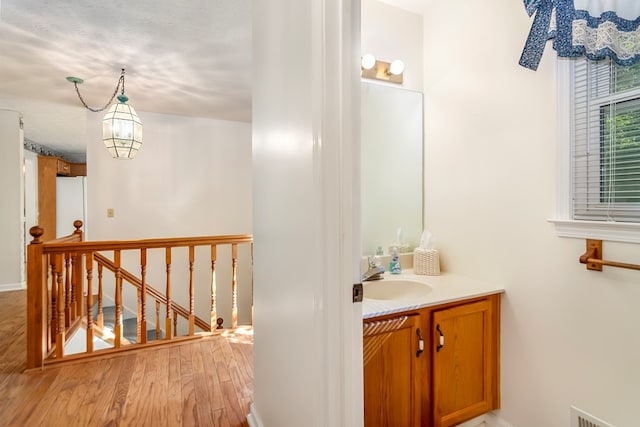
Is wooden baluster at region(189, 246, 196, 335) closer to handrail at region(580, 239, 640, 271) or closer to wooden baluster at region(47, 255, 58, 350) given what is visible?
wooden baluster at region(47, 255, 58, 350)

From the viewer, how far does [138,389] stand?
200cm

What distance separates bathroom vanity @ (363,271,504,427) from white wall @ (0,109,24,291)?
492 centimetres

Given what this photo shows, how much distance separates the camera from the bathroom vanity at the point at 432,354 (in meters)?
1.27

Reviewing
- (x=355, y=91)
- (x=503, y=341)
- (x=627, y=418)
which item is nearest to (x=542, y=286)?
(x=503, y=341)

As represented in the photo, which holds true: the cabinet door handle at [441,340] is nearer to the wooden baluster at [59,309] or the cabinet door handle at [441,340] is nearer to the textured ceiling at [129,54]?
the textured ceiling at [129,54]

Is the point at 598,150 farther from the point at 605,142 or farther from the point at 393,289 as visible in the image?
the point at 393,289

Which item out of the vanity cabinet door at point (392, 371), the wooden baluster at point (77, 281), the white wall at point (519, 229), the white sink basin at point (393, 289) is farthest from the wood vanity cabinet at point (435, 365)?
the wooden baluster at point (77, 281)

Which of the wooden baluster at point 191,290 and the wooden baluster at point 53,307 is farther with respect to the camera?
the wooden baluster at point 191,290

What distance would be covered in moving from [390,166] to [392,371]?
1187 millimetres

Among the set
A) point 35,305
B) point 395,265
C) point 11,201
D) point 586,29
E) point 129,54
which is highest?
point 129,54

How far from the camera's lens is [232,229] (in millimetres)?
4633

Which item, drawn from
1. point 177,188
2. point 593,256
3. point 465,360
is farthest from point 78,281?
point 593,256

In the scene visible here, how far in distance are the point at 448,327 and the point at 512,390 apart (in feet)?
1.66

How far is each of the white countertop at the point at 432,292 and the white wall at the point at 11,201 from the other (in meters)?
4.91
